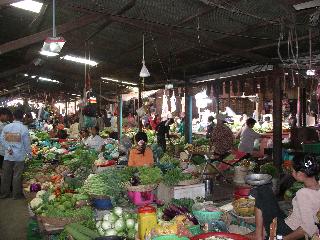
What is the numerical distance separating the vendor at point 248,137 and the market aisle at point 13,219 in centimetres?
645

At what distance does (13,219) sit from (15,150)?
1942 millimetres

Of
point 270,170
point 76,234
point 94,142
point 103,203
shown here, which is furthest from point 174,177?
point 94,142

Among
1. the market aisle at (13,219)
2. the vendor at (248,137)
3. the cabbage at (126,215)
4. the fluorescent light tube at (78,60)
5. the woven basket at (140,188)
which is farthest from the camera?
the fluorescent light tube at (78,60)

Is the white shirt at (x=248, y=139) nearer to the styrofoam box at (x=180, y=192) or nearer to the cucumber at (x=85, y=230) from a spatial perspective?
the styrofoam box at (x=180, y=192)

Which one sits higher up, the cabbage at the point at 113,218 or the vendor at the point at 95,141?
the vendor at the point at 95,141

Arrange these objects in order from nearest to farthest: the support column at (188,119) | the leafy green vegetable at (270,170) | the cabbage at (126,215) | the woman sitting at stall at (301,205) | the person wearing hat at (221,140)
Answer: the woman sitting at stall at (301,205) → the cabbage at (126,215) → the leafy green vegetable at (270,170) → the person wearing hat at (221,140) → the support column at (188,119)

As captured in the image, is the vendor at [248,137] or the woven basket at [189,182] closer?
the woven basket at [189,182]

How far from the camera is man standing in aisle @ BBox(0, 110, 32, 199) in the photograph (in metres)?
8.29

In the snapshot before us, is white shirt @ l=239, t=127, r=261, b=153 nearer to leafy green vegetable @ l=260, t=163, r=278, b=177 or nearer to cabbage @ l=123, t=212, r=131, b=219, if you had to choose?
leafy green vegetable @ l=260, t=163, r=278, b=177

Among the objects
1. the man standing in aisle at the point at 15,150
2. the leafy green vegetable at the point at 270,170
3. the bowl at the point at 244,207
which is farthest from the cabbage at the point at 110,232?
the man standing in aisle at the point at 15,150

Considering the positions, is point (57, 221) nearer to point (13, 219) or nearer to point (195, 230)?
point (195, 230)

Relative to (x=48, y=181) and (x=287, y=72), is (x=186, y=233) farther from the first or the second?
(x=287, y=72)

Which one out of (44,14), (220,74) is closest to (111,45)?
(44,14)

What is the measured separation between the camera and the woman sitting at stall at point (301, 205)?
11.0ft
